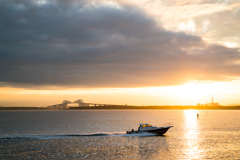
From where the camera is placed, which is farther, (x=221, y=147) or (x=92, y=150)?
(x=221, y=147)

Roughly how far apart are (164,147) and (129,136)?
71.8ft

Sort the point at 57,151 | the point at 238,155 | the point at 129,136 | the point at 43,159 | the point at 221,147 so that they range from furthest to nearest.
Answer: the point at 129,136, the point at 221,147, the point at 57,151, the point at 238,155, the point at 43,159

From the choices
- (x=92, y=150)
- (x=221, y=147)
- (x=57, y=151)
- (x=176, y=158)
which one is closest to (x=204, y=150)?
(x=221, y=147)

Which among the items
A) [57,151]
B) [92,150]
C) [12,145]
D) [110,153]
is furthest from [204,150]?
[12,145]

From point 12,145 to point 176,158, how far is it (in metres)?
40.1

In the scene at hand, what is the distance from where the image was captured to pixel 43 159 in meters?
45.3

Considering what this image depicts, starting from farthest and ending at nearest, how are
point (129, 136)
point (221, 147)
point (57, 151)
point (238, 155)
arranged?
point (129, 136) → point (221, 147) → point (57, 151) → point (238, 155)

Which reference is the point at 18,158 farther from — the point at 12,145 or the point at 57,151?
the point at 12,145

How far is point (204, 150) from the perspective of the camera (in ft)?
182

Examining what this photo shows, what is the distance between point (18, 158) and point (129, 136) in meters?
40.6

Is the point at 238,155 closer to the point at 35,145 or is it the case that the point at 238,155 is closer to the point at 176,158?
the point at 176,158

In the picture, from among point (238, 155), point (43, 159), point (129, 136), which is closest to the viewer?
point (43, 159)

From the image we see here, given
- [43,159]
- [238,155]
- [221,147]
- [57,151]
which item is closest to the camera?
[43,159]

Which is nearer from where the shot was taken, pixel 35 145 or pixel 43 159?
pixel 43 159
